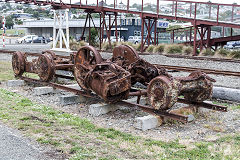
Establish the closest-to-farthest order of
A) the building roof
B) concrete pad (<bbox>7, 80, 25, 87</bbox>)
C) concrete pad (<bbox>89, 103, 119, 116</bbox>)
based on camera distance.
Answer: concrete pad (<bbox>89, 103, 119, 116</bbox>)
concrete pad (<bbox>7, 80, 25, 87</bbox>)
the building roof

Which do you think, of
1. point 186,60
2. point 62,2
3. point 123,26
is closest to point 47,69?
point 186,60

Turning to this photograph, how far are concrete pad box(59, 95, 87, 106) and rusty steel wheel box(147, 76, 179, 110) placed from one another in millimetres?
2665

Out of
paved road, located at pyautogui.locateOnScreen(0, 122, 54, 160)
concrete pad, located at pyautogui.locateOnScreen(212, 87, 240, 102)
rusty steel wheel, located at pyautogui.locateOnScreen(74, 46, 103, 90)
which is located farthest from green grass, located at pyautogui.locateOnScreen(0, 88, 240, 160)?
concrete pad, located at pyautogui.locateOnScreen(212, 87, 240, 102)

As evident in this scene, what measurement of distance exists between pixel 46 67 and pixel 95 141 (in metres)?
4.69

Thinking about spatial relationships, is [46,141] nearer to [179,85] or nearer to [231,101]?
[179,85]

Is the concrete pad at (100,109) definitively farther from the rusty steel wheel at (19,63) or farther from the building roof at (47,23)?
the building roof at (47,23)

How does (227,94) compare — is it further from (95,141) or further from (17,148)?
(17,148)

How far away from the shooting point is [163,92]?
20.4ft

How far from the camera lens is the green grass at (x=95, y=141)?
4852mm

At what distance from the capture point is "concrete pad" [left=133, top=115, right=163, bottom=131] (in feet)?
20.3

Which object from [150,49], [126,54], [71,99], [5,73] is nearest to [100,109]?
[71,99]

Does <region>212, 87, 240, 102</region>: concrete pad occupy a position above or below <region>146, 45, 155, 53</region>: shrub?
below

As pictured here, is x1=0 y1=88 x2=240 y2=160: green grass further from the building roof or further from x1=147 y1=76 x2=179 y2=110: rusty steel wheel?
the building roof

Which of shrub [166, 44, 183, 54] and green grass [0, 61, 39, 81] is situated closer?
green grass [0, 61, 39, 81]
